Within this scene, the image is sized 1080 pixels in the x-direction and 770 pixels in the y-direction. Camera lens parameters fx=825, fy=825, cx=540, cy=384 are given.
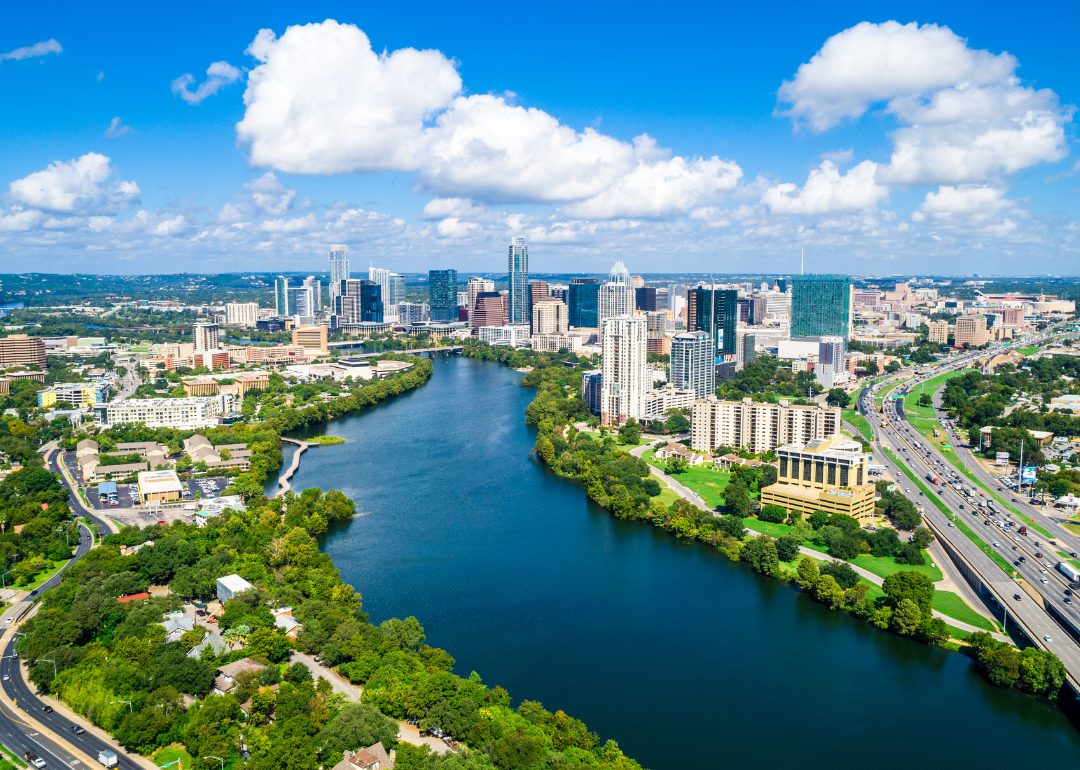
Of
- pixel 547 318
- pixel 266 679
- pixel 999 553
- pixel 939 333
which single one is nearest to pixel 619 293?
pixel 547 318

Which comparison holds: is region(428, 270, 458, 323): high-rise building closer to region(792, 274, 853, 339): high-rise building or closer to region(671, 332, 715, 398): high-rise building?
region(792, 274, 853, 339): high-rise building

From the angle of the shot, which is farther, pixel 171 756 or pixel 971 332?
pixel 971 332

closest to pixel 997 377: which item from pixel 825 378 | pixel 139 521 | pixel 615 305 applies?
pixel 825 378

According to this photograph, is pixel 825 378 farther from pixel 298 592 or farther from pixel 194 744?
pixel 194 744

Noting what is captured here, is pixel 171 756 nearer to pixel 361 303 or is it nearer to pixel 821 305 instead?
pixel 821 305

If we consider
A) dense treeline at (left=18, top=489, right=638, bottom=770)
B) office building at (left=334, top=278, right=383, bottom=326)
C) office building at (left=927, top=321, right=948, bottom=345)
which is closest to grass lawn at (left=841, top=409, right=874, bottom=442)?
dense treeline at (left=18, top=489, right=638, bottom=770)

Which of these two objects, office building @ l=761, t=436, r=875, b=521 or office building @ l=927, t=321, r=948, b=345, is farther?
office building @ l=927, t=321, r=948, b=345
